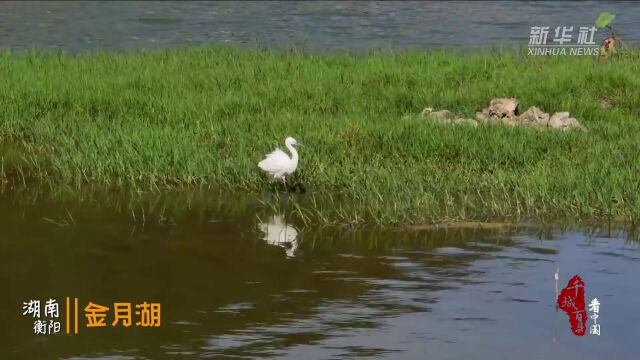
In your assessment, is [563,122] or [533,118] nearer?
[563,122]

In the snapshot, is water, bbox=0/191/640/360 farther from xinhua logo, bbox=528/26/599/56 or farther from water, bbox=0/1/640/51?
water, bbox=0/1/640/51

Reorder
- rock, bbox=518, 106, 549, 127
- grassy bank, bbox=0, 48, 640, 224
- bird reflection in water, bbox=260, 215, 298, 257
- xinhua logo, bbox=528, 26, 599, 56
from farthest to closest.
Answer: xinhua logo, bbox=528, 26, 599, 56 < rock, bbox=518, 106, 549, 127 < grassy bank, bbox=0, 48, 640, 224 < bird reflection in water, bbox=260, 215, 298, 257

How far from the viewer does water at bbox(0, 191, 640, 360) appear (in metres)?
6.64

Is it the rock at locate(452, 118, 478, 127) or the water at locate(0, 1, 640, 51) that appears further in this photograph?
the water at locate(0, 1, 640, 51)

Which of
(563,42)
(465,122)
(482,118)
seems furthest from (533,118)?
(563,42)

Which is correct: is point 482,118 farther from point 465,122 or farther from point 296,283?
point 296,283

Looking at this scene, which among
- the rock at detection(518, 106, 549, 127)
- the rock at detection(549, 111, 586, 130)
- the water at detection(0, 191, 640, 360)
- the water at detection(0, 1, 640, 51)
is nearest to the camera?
the water at detection(0, 191, 640, 360)

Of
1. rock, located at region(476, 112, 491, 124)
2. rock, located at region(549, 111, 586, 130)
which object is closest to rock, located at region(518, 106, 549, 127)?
rock, located at region(549, 111, 586, 130)

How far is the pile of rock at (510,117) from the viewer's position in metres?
12.7

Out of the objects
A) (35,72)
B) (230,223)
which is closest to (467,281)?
(230,223)

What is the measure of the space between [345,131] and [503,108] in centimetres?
195

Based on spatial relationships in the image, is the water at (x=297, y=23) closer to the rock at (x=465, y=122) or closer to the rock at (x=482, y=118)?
the rock at (x=482, y=118)

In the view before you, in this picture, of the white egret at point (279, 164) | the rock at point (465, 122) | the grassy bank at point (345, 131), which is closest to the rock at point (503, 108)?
the rock at point (465, 122)

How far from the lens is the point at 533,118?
1295cm
